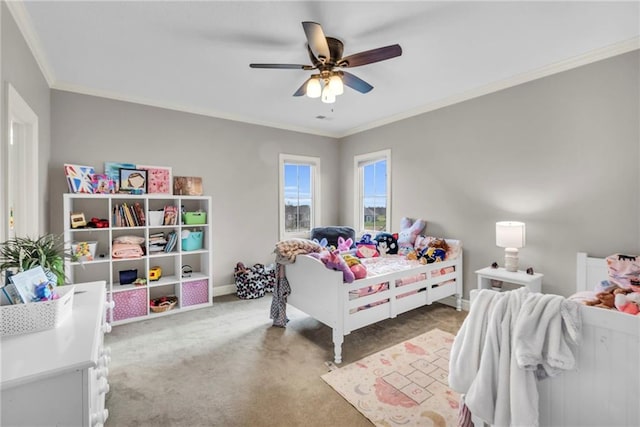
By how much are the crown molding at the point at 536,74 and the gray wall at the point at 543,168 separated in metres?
0.05

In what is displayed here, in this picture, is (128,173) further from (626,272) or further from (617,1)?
(626,272)

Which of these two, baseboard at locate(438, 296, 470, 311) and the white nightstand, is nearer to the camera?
the white nightstand

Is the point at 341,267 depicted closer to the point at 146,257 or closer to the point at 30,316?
the point at 30,316

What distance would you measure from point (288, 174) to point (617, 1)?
3.92 metres

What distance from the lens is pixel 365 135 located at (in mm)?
4828

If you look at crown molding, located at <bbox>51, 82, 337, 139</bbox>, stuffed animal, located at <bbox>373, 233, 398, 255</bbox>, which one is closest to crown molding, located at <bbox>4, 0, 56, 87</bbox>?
crown molding, located at <bbox>51, 82, 337, 139</bbox>

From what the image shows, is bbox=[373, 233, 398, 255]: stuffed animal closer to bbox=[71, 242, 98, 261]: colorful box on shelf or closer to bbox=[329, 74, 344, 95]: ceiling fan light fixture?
bbox=[329, 74, 344, 95]: ceiling fan light fixture

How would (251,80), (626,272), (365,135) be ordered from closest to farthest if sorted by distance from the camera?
1. (626,272)
2. (251,80)
3. (365,135)

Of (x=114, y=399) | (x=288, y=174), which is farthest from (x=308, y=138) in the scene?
(x=114, y=399)

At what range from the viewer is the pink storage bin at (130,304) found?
3.16 meters

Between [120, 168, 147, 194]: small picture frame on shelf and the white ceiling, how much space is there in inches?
34.0

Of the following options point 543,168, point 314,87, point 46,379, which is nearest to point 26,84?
point 314,87

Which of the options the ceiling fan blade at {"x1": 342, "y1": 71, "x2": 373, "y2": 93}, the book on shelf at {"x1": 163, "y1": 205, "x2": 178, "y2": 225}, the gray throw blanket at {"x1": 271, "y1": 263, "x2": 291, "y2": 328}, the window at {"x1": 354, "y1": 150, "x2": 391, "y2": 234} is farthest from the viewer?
the window at {"x1": 354, "y1": 150, "x2": 391, "y2": 234}

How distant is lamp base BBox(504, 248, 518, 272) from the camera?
2932 mm
